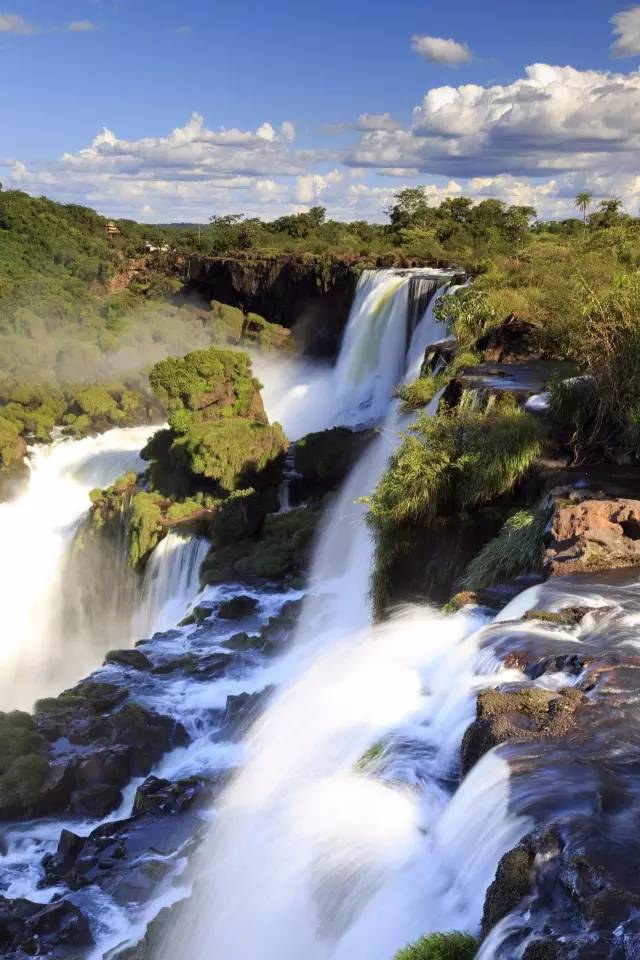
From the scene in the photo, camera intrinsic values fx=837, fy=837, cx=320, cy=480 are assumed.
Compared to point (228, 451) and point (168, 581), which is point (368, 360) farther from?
point (168, 581)

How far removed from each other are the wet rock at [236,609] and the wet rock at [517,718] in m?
11.5

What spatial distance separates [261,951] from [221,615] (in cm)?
1185

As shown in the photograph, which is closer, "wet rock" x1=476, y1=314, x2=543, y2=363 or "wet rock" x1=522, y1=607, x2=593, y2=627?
"wet rock" x1=522, y1=607, x2=593, y2=627

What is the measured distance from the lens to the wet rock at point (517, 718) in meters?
6.71

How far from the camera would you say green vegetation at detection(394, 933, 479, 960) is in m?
5.08

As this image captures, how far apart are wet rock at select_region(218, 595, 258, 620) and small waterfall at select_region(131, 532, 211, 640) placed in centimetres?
289

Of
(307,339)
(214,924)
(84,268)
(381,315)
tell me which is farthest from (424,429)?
(84,268)

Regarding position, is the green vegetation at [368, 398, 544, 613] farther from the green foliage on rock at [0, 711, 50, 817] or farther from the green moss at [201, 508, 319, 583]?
the green moss at [201, 508, 319, 583]

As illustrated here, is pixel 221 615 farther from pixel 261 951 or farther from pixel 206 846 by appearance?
pixel 261 951

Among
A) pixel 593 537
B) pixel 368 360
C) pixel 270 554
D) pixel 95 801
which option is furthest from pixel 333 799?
pixel 368 360

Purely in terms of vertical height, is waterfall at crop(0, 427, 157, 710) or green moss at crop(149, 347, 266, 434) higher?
green moss at crop(149, 347, 266, 434)

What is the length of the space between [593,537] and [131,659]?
9852 millimetres

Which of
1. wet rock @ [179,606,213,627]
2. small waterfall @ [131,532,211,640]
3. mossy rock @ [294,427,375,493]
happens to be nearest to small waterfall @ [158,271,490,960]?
wet rock @ [179,606,213,627]

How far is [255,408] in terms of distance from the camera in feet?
96.1
